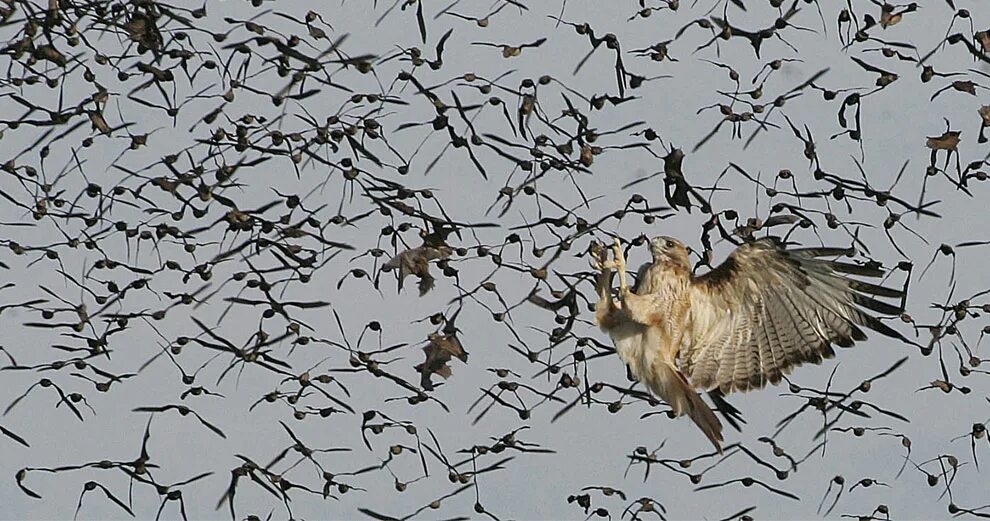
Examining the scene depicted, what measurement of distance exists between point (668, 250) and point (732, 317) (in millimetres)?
578

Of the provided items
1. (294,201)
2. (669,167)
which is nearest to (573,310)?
(669,167)

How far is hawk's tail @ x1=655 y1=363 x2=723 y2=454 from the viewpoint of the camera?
31.1 feet

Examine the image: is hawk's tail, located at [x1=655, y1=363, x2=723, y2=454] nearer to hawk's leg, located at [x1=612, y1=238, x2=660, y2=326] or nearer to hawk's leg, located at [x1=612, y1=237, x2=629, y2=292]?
hawk's leg, located at [x1=612, y1=238, x2=660, y2=326]

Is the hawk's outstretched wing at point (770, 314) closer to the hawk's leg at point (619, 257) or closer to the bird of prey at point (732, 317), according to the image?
the bird of prey at point (732, 317)

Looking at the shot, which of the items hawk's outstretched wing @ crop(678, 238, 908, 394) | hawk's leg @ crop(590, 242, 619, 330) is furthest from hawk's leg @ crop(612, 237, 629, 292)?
hawk's outstretched wing @ crop(678, 238, 908, 394)

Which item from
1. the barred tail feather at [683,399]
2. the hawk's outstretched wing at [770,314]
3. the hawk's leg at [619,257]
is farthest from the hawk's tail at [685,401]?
the hawk's leg at [619,257]

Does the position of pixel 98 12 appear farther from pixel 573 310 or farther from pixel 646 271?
pixel 646 271

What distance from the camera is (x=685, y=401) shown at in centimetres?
970

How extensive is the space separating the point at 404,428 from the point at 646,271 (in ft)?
6.37

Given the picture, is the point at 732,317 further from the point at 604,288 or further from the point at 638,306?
the point at 604,288

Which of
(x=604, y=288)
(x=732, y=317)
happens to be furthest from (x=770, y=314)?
(x=604, y=288)

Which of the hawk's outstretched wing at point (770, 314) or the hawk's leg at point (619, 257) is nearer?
the hawk's leg at point (619, 257)

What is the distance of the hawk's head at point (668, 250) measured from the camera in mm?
9727

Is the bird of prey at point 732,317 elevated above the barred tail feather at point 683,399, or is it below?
above
